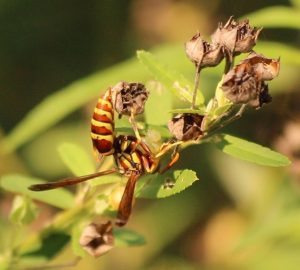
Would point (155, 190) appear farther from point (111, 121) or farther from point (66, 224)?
point (66, 224)

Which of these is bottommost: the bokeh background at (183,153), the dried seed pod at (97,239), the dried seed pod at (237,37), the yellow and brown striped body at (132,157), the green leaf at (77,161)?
the bokeh background at (183,153)

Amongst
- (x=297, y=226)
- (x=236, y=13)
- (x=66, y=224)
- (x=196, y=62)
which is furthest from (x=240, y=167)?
(x=196, y=62)

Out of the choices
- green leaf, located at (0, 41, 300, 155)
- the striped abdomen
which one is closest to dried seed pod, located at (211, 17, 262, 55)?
the striped abdomen

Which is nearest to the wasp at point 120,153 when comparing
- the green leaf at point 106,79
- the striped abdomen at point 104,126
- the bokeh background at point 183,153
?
the striped abdomen at point 104,126

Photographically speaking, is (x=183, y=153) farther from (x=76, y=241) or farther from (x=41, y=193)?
(x=76, y=241)

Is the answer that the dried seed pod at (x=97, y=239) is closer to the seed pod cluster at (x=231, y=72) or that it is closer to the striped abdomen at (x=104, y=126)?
the striped abdomen at (x=104, y=126)

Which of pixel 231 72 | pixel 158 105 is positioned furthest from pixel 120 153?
pixel 231 72
